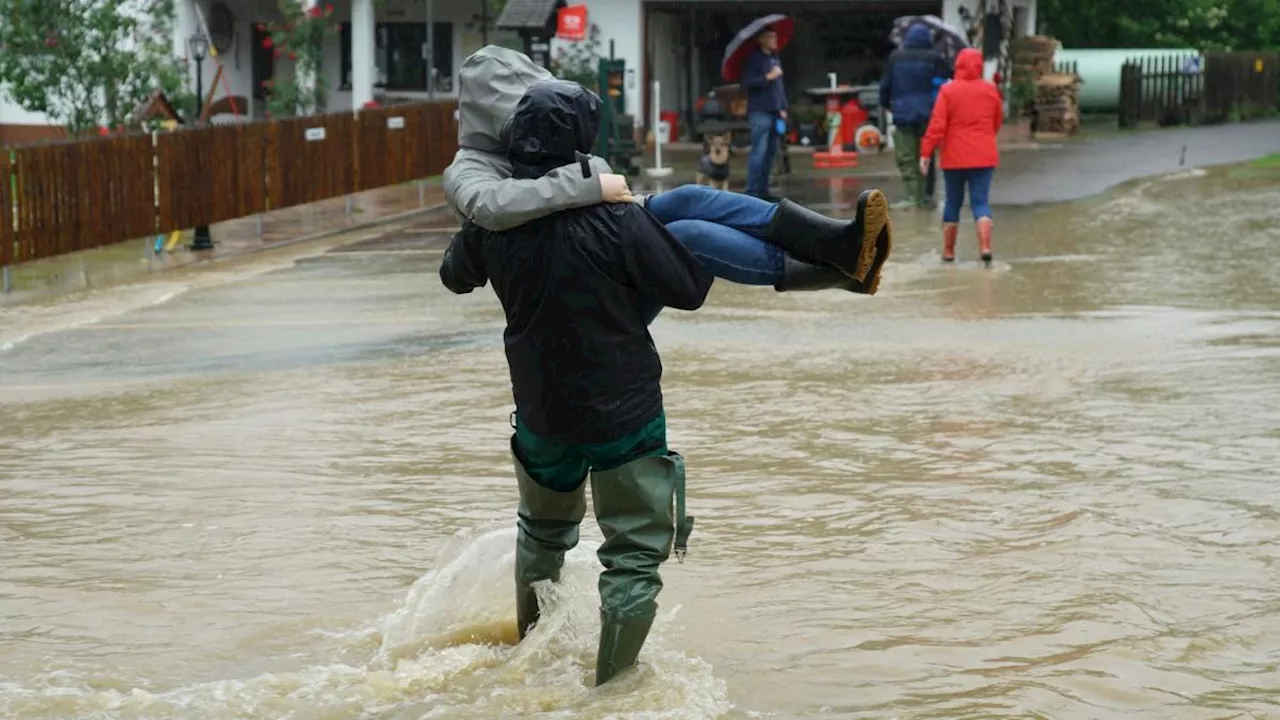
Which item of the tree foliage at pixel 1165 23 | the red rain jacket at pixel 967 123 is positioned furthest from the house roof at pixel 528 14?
the tree foliage at pixel 1165 23

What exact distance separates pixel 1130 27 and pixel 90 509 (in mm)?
34516

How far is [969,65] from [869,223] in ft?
32.5

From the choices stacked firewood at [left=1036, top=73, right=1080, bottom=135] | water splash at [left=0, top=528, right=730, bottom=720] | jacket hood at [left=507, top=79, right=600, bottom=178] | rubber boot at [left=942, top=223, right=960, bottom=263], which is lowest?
water splash at [left=0, top=528, right=730, bottom=720]

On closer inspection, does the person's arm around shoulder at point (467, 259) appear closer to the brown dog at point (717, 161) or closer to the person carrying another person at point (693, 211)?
the person carrying another person at point (693, 211)

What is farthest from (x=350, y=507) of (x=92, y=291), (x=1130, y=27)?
(x=1130, y=27)

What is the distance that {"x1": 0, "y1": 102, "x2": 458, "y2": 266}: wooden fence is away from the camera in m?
15.7

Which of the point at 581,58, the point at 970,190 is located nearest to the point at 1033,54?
the point at 581,58

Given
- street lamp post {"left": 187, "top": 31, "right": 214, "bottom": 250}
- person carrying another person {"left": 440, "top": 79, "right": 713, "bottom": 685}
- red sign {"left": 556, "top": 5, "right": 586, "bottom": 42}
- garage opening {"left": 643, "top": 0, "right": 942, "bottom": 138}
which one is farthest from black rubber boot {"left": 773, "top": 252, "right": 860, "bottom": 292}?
garage opening {"left": 643, "top": 0, "right": 942, "bottom": 138}

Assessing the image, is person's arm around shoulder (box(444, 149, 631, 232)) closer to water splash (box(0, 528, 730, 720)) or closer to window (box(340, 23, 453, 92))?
water splash (box(0, 528, 730, 720))

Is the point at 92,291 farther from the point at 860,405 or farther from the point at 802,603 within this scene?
the point at 802,603

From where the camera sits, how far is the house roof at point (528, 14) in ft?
75.9

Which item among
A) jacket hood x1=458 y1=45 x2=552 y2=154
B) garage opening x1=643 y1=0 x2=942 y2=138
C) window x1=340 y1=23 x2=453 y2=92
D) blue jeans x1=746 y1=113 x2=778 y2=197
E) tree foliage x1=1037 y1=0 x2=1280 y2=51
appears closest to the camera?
jacket hood x1=458 y1=45 x2=552 y2=154

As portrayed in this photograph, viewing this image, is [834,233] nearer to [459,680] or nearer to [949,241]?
[459,680]

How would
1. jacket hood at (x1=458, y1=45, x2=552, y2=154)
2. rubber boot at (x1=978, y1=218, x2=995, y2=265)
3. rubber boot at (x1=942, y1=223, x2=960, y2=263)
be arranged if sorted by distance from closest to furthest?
jacket hood at (x1=458, y1=45, x2=552, y2=154) < rubber boot at (x1=978, y1=218, x2=995, y2=265) < rubber boot at (x1=942, y1=223, x2=960, y2=263)
